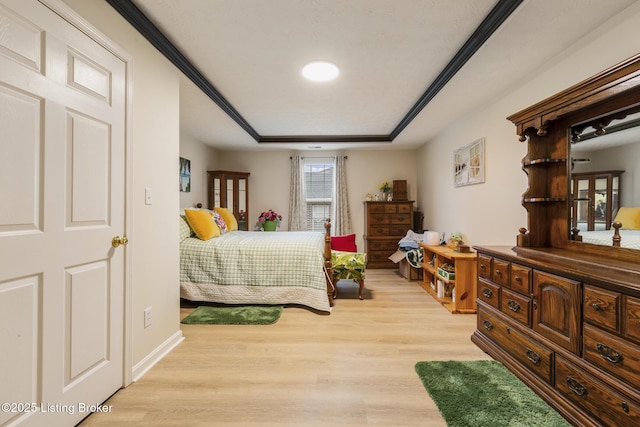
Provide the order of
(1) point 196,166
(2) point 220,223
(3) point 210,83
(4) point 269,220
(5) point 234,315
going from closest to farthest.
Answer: (3) point 210,83, (5) point 234,315, (2) point 220,223, (1) point 196,166, (4) point 269,220

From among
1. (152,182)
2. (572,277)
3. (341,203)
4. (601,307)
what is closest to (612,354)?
(601,307)

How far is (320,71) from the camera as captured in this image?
2471 millimetres

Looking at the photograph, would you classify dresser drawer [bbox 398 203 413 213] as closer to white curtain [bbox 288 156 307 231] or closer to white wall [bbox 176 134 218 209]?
white curtain [bbox 288 156 307 231]

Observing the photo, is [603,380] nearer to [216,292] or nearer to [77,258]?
[77,258]

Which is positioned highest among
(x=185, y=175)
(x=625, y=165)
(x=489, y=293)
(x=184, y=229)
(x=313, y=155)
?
(x=313, y=155)

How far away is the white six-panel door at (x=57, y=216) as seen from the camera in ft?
3.61

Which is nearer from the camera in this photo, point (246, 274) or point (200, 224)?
point (246, 274)

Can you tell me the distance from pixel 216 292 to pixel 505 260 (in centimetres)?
285

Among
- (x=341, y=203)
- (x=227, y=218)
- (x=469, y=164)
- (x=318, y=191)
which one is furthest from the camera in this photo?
(x=318, y=191)

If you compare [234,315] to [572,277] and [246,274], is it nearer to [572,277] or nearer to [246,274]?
[246,274]

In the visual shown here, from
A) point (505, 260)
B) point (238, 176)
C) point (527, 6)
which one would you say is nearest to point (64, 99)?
point (527, 6)

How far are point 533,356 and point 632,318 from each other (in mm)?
667

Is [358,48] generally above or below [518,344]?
above

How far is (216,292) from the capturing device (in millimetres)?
3129
